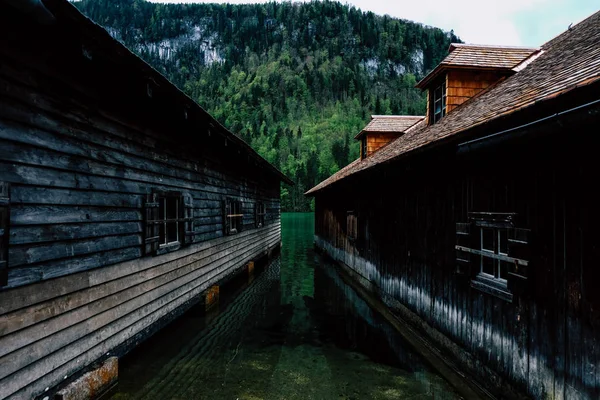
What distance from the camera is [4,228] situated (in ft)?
10.6

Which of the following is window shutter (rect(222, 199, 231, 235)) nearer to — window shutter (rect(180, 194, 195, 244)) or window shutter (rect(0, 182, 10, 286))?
window shutter (rect(180, 194, 195, 244))

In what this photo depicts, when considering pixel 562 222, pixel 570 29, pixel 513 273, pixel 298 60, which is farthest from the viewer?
pixel 298 60

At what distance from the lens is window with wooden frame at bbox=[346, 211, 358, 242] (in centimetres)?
1237

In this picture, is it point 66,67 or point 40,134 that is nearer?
point 40,134

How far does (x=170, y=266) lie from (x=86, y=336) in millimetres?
2606

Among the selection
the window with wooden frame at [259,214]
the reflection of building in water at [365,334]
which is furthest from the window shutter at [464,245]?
the window with wooden frame at [259,214]

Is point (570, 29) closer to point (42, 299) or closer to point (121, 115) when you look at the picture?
point (121, 115)

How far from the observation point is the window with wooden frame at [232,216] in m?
10.7

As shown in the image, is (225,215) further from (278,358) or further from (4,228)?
(4,228)

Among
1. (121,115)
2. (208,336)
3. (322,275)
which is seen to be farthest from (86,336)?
(322,275)

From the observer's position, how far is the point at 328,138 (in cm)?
12369

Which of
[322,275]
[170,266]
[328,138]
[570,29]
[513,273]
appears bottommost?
[322,275]

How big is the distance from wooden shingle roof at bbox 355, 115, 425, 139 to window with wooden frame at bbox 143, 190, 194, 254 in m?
10.6

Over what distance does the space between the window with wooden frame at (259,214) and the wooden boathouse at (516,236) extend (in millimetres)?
8440
